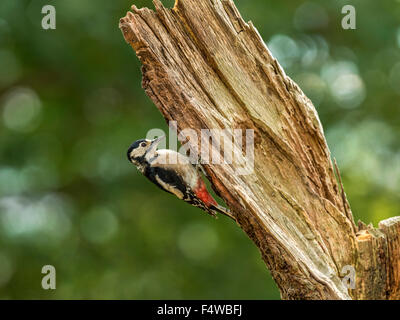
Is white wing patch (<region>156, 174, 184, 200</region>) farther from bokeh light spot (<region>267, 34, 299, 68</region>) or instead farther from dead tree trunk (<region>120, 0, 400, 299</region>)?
bokeh light spot (<region>267, 34, 299, 68</region>)

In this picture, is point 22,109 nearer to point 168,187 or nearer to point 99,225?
point 99,225

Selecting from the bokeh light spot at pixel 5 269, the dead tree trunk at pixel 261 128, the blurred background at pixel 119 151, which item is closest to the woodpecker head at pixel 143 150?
the dead tree trunk at pixel 261 128

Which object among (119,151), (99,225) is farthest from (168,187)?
(99,225)

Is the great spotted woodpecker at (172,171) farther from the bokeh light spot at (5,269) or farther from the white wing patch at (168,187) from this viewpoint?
the bokeh light spot at (5,269)

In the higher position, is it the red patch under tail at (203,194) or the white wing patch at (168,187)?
the white wing patch at (168,187)

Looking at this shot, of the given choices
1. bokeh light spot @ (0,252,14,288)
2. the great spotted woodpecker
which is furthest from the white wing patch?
bokeh light spot @ (0,252,14,288)
